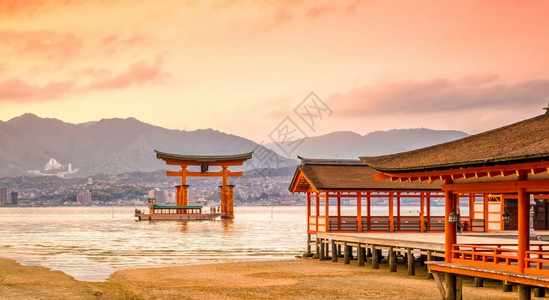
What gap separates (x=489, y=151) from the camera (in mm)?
19734

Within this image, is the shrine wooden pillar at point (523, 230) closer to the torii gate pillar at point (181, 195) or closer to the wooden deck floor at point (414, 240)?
the wooden deck floor at point (414, 240)

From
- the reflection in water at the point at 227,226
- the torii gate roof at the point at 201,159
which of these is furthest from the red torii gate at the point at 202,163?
the reflection in water at the point at 227,226

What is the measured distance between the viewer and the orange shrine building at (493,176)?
58.7 ft

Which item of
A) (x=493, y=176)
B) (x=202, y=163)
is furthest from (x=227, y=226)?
(x=493, y=176)

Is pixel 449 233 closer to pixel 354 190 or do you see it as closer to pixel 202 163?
pixel 354 190

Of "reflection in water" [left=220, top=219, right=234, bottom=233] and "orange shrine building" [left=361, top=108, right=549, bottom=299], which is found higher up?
"orange shrine building" [left=361, top=108, right=549, bottom=299]

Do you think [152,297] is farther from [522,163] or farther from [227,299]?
[522,163]

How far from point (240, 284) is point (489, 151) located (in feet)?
38.2

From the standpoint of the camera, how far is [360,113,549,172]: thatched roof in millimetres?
17984

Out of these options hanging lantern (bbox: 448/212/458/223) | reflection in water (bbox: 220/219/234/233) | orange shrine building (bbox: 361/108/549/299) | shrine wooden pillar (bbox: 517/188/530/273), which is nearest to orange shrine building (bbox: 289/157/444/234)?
orange shrine building (bbox: 361/108/549/299)

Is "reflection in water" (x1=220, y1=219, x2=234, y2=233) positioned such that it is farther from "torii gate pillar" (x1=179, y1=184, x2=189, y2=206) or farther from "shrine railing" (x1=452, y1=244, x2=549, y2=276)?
"shrine railing" (x1=452, y1=244, x2=549, y2=276)

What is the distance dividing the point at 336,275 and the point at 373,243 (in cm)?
231

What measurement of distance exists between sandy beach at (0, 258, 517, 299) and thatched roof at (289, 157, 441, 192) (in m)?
4.54

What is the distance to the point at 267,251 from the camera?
49.8 metres
